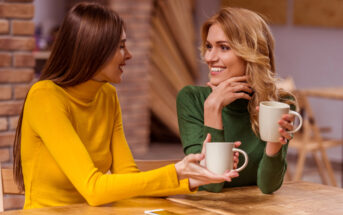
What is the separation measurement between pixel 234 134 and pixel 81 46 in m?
0.63

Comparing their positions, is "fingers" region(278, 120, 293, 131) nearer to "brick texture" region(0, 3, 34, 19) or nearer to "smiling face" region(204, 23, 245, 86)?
"smiling face" region(204, 23, 245, 86)

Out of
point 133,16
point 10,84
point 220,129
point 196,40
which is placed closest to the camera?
point 220,129

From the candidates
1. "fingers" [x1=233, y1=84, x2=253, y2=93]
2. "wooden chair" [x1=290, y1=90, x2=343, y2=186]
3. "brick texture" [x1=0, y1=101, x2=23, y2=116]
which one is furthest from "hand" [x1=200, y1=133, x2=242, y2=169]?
"wooden chair" [x1=290, y1=90, x2=343, y2=186]

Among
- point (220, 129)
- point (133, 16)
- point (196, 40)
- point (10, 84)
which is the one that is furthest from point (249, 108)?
point (196, 40)

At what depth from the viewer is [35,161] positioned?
1875mm

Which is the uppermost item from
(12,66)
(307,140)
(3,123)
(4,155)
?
(12,66)

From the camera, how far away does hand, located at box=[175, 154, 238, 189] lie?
1.60m

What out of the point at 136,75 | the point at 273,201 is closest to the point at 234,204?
the point at 273,201

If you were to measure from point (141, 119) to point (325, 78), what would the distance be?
192 centimetres

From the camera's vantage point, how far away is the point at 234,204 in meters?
1.77

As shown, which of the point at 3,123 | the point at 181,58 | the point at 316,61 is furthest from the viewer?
the point at 181,58

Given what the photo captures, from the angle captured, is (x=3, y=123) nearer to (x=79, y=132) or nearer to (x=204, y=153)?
(x=79, y=132)

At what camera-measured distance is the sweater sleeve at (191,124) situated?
6.63 feet

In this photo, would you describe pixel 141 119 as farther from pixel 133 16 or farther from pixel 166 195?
pixel 166 195
